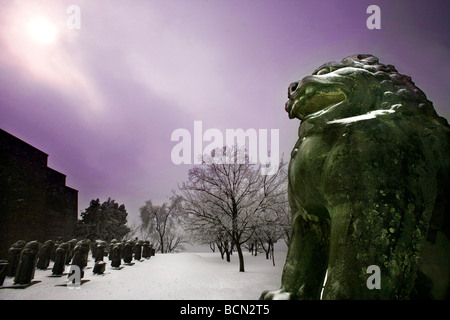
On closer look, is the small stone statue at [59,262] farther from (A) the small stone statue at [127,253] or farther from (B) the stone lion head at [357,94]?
(B) the stone lion head at [357,94]

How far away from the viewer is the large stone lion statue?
1176 mm

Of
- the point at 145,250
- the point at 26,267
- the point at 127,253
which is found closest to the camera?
the point at 26,267

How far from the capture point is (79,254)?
919 centimetres

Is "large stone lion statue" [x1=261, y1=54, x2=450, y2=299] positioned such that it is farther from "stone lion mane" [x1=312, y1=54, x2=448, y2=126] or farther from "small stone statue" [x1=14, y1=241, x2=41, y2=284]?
"small stone statue" [x1=14, y1=241, x2=41, y2=284]

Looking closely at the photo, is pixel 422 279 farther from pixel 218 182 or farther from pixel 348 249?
pixel 218 182

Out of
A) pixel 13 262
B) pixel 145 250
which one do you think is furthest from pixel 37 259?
pixel 145 250

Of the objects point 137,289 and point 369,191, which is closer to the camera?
point 369,191

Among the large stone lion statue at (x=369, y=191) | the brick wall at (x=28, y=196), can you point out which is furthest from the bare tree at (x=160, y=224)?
the large stone lion statue at (x=369, y=191)

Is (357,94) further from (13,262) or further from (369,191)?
(13,262)

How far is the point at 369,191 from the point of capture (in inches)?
48.8

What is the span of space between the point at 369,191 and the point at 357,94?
0.72m

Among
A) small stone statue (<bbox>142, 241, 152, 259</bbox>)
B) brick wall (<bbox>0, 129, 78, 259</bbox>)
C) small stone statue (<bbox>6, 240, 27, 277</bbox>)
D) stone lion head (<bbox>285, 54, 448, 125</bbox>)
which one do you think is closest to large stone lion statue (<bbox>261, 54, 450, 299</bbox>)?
stone lion head (<bbox>285, 54, 448, 125</bbox>)

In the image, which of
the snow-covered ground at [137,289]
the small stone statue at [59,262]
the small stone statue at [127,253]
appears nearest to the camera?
the snow-covered ground at [137,289]

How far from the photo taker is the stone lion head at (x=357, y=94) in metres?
1.53
